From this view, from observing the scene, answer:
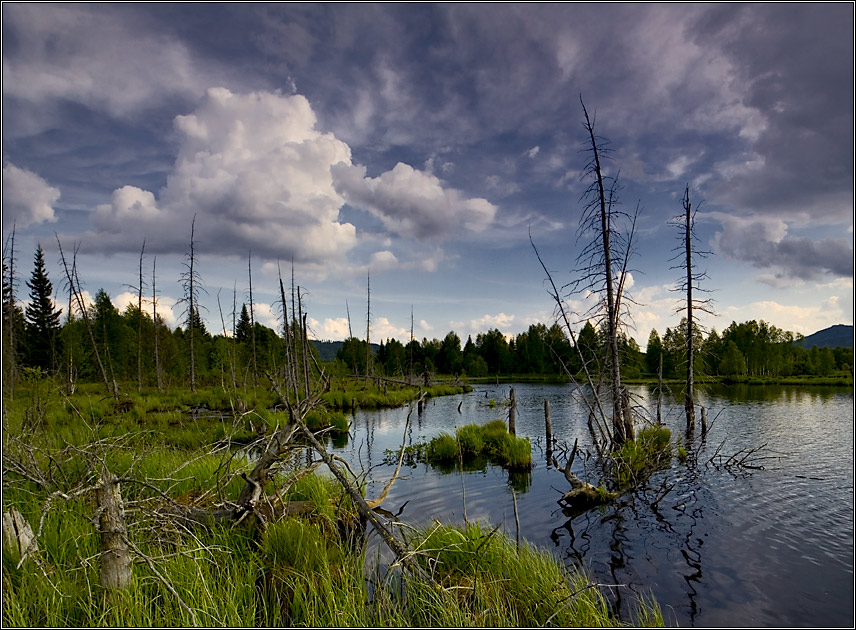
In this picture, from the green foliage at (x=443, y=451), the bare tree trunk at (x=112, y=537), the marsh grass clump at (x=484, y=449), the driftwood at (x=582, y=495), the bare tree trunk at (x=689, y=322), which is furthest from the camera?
the bare tree trunk at (x=689, y=322)

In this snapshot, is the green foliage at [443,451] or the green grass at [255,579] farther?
the green foliage at [443,451]

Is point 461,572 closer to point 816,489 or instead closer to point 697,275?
point 816,489

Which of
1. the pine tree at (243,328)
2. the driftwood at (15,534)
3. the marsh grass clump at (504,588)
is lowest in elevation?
the marsh grass clump at (504,588)

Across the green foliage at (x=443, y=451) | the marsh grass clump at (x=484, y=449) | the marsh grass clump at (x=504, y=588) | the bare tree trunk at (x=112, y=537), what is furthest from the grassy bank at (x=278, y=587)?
the green foliage at (x=443, y=451)

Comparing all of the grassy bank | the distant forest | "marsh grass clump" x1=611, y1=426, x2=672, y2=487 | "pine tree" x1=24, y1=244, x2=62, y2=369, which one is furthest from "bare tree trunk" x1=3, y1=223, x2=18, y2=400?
"pine tree" x1=24, y1=244, x2=62, y2=369

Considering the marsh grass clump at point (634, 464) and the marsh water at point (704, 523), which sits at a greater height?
the marsh grass clump at point (634, 464)

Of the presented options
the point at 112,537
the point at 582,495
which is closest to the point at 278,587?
the point at 112,537

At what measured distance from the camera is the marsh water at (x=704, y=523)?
728 cm

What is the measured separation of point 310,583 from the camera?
5.21 m

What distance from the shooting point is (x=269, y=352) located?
3672cm

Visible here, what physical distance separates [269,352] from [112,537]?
3337 cm

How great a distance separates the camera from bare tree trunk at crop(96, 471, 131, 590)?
178 inches

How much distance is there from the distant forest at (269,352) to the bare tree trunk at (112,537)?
6.32 ft

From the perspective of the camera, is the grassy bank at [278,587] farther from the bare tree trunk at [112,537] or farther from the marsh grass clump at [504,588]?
the bare tree trunk at [112,537]
